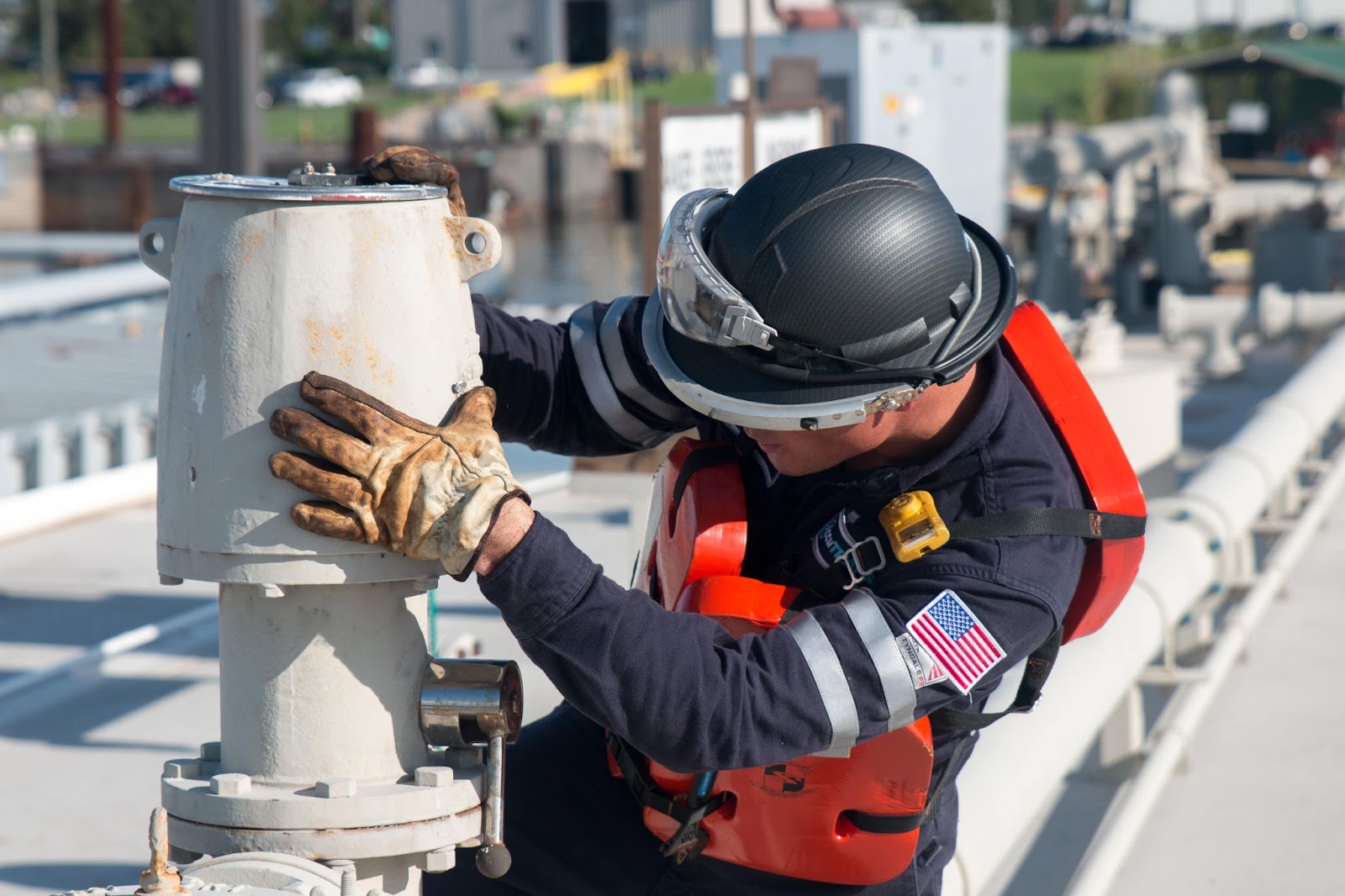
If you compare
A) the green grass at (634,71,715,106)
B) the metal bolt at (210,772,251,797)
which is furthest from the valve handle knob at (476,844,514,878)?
the green grass at (634,71,715,106)

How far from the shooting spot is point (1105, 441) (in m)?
2.05

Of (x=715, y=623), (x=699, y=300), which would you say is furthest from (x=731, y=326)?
(x=715, y=623)

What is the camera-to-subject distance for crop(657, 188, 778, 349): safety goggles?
181 cm

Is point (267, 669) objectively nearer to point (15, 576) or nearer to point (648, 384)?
point (648, 384)

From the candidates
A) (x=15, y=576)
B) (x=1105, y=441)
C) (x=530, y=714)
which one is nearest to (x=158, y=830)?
(x=1105, y=441)

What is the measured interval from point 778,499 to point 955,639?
435mm

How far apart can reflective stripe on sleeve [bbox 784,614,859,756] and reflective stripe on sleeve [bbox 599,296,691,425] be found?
0.62 m

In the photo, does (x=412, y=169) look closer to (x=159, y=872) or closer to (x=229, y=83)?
(x=159, y=872)

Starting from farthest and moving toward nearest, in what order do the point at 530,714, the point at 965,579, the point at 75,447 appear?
the point at 75,447 → the point at 530,714 → the point at 965,579

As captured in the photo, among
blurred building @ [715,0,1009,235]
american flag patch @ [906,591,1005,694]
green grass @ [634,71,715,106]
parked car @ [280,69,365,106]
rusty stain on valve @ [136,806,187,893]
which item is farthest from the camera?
parked car @ [280,69,365,106]

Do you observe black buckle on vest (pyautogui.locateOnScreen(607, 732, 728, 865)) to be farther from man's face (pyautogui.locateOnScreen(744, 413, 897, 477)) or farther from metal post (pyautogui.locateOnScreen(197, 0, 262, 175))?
metal post (pyautogui.locateOnScreen(197, 0, 262, 175))

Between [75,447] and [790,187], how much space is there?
574 cm

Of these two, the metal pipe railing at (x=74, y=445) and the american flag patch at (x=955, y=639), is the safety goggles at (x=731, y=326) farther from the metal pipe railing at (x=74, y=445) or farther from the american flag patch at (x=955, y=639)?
the metal pipe railing at (x=74, y=445)

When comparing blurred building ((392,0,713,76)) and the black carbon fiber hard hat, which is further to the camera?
blurred building ((392,0,713,76))
